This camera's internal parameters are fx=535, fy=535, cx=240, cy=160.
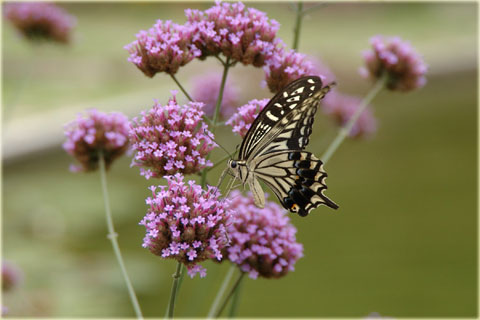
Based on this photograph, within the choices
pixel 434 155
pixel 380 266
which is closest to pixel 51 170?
pixel 380 266

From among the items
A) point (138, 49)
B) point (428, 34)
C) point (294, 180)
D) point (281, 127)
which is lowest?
Answer: point (294, 180)

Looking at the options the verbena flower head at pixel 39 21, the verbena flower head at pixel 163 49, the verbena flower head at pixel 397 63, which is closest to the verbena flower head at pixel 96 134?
the verbena flower head at pixel 163 49

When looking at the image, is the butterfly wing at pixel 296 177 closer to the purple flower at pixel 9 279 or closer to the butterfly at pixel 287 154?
the butterfly at pixel 287 154

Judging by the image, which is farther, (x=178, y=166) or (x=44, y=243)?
(x=44, y=243)

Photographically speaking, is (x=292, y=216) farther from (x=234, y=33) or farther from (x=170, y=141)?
(x=170, y=141)

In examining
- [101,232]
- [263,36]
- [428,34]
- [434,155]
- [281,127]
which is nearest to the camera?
[281,127]

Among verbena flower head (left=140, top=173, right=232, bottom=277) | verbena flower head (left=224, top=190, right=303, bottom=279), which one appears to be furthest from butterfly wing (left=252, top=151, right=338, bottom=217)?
verbena flower head (left=140, top=173, right=232, bottom=277)

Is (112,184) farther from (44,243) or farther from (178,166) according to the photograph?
(178,166)
